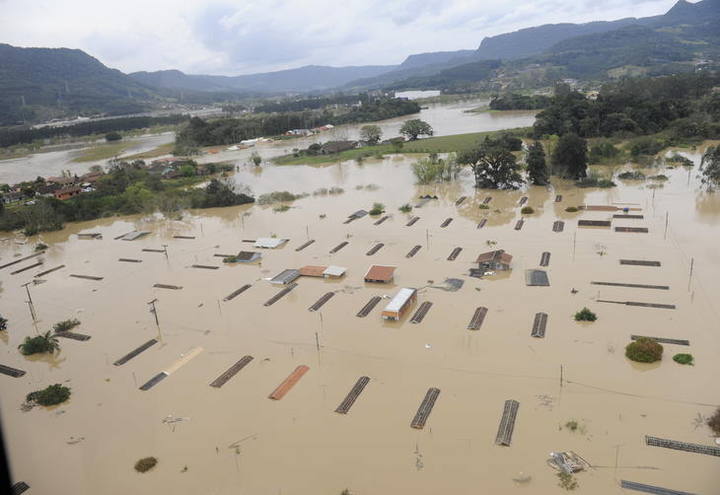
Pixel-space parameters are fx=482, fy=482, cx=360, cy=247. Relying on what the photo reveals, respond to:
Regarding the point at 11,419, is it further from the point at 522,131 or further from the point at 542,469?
the point at 522,131

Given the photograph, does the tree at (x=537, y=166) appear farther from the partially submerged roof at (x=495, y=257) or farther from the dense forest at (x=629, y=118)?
the dense forest at (x=629, y=118)

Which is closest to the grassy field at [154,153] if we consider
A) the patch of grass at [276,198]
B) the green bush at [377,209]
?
the patch of grass at [276,198]

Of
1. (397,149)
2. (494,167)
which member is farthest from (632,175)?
(397,149)

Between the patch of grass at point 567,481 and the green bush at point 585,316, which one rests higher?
the green bush at point 585,316

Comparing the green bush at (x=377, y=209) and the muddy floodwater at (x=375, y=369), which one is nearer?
the muddy floodwater at (x=375, y=369)

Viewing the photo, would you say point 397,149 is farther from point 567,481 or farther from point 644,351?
point 567,481

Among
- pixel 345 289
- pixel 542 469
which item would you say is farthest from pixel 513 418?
pixel 345 289

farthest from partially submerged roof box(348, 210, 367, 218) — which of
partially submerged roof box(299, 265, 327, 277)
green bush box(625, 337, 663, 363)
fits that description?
green bush box(625, 337, 663, 363)
